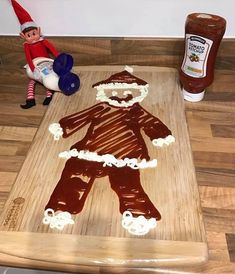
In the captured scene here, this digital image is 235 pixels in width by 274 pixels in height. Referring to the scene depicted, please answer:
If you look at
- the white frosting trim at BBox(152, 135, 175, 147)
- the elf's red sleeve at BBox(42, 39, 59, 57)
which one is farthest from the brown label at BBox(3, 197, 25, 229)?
the elf's red sleeve at BBox(42, 39, 59, 57)

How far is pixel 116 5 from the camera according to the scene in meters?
0.79

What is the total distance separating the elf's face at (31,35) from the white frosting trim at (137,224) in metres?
0.49

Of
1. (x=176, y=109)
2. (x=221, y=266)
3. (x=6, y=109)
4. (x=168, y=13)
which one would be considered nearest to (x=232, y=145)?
(x=176, y=109)

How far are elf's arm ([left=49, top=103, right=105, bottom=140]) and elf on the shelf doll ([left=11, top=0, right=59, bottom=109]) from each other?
12 cm

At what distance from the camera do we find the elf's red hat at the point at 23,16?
2.45 feet

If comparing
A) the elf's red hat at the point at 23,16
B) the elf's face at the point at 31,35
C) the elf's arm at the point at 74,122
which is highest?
the elf's red hat at the point at 23,16

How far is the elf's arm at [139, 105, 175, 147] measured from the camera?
1.98 feet

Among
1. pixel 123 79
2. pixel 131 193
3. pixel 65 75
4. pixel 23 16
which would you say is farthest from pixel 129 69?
pixel 131 193

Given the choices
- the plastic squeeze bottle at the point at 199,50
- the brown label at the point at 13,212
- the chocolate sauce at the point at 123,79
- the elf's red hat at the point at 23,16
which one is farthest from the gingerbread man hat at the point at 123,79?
the brown label at the point at 13,212

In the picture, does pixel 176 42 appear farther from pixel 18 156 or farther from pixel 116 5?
pixel 18 156

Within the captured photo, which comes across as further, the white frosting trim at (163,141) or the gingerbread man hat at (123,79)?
the gingerbread man hat at (123,79)

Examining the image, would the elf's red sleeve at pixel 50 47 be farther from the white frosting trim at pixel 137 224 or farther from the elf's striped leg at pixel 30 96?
the white frosting trim at pixel 137 224

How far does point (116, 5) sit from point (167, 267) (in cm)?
60

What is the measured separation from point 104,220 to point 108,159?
0.12m
